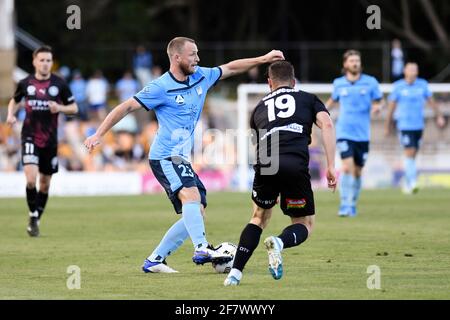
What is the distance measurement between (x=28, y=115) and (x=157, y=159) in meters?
5.45

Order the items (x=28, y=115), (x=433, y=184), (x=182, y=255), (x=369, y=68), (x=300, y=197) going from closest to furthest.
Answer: (x=300, y=197)
(x=182, y=255)
(x=28, y=115)
(x=433, y=184)
(x=369, y=68)

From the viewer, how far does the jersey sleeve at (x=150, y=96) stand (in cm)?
1106

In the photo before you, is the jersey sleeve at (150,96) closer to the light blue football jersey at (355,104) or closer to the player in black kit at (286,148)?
the player in black kit at (286,148)

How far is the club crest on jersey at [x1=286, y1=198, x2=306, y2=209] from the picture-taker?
10475 mm

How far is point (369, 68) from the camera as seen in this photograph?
35500 mm

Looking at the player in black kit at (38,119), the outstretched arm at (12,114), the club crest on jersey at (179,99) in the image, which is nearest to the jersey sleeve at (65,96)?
the player in black kit at (38,119)

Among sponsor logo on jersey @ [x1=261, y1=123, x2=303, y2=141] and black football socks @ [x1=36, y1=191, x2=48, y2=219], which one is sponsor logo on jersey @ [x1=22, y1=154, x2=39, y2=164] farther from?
sponsor logo on jersey @ [x1=261, y1=123, x2=303, y2=141]

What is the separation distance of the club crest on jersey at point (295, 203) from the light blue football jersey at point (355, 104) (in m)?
8.57

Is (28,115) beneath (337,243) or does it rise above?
above

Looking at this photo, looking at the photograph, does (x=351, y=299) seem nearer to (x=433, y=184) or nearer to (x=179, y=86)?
(x=179, y=86)

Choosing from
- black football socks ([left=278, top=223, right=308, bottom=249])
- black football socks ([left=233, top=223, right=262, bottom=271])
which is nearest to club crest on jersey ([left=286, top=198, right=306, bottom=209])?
black football socks ([left=278, top=223, right=308, bottom=249])

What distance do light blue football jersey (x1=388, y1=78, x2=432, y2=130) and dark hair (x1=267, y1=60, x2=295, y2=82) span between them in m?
13.0

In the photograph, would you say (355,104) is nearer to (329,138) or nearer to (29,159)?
A: (29,159)
